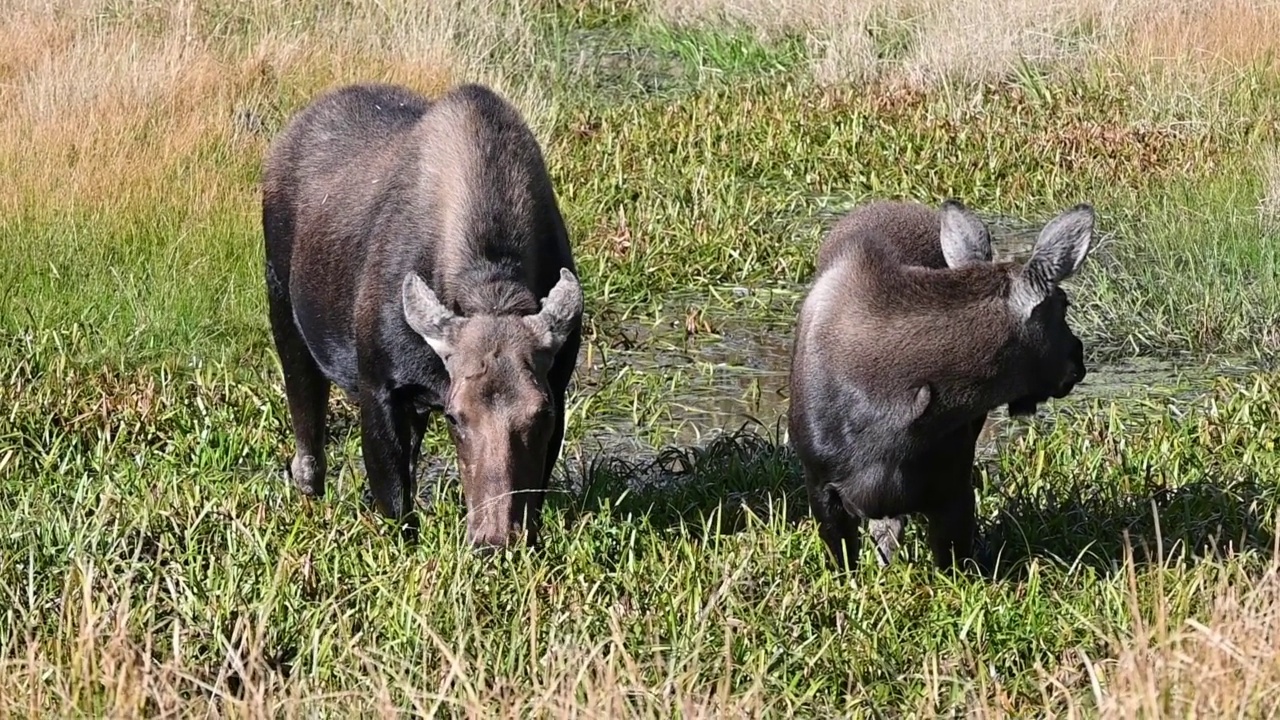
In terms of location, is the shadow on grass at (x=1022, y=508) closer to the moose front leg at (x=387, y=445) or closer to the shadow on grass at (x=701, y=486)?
the shadow on grass at (x=701, y=486)

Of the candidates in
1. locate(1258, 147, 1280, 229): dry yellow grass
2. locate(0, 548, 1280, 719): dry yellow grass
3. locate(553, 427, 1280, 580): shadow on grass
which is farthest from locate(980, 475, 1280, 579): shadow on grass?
locate(1258, 147, 1280, 229): dry yellow grass

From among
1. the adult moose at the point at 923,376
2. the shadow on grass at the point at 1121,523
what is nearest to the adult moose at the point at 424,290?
the adult moose at the point at 923,376

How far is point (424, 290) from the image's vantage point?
648 centimetres

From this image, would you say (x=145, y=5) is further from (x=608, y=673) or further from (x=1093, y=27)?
(x=608, y=673)

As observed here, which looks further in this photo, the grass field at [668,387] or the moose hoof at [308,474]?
the moose hoof at [308,474]

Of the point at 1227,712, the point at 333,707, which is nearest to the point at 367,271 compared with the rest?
the point at 333,707

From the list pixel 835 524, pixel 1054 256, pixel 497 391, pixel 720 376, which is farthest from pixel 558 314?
pixel 720 376

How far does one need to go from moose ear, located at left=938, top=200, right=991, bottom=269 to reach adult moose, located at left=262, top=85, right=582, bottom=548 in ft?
4.72

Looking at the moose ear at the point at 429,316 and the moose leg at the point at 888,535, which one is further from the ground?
the moose ear at the point at 429,316

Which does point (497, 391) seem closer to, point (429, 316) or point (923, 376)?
point (429, 316)

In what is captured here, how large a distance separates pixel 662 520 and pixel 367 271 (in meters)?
1.56

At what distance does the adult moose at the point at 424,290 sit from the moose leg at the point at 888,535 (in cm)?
142

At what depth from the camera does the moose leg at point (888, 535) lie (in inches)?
285

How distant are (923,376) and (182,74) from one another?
27.9 feet
